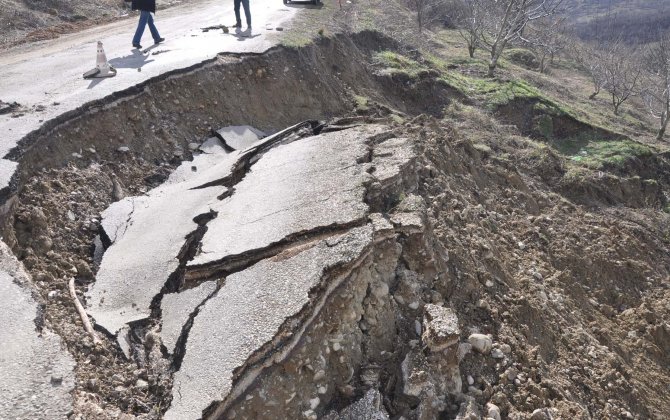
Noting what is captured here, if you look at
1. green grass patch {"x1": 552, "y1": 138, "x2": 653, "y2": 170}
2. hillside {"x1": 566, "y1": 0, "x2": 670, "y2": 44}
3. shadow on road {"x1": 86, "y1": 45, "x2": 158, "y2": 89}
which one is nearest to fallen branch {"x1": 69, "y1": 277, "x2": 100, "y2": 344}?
shadow on road {"x1": 86, "y1": 45, "x2": 158, "y2": 89}

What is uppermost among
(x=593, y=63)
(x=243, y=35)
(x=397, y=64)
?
(x=243, y=35)

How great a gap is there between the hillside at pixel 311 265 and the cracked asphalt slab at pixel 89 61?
18 cm

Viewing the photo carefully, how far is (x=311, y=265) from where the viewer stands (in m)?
3.81

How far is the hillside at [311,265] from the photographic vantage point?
3418mm

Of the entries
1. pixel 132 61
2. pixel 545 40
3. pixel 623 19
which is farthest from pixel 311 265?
pixel 623 19

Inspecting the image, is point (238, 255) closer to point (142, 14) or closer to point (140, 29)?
point (140, 29)

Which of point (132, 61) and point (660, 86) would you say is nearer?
point (132, 61)

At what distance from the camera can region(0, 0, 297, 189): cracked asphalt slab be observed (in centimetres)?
611

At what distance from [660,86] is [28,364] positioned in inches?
Result: 1068

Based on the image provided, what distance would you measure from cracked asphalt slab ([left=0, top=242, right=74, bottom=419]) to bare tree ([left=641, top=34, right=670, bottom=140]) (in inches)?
693

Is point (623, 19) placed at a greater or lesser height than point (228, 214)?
lesser

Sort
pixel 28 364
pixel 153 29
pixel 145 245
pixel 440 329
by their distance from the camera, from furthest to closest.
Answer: pixel 153 29
pixel 145 245
pixel 440 329
pixel 28 364

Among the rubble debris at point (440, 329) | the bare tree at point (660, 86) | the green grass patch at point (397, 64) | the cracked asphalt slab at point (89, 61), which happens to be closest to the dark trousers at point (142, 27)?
the cracked asphalt slab at point (89, 61)

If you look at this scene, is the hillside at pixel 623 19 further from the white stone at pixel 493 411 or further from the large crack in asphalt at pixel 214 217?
the white stone at pixel 493 411
